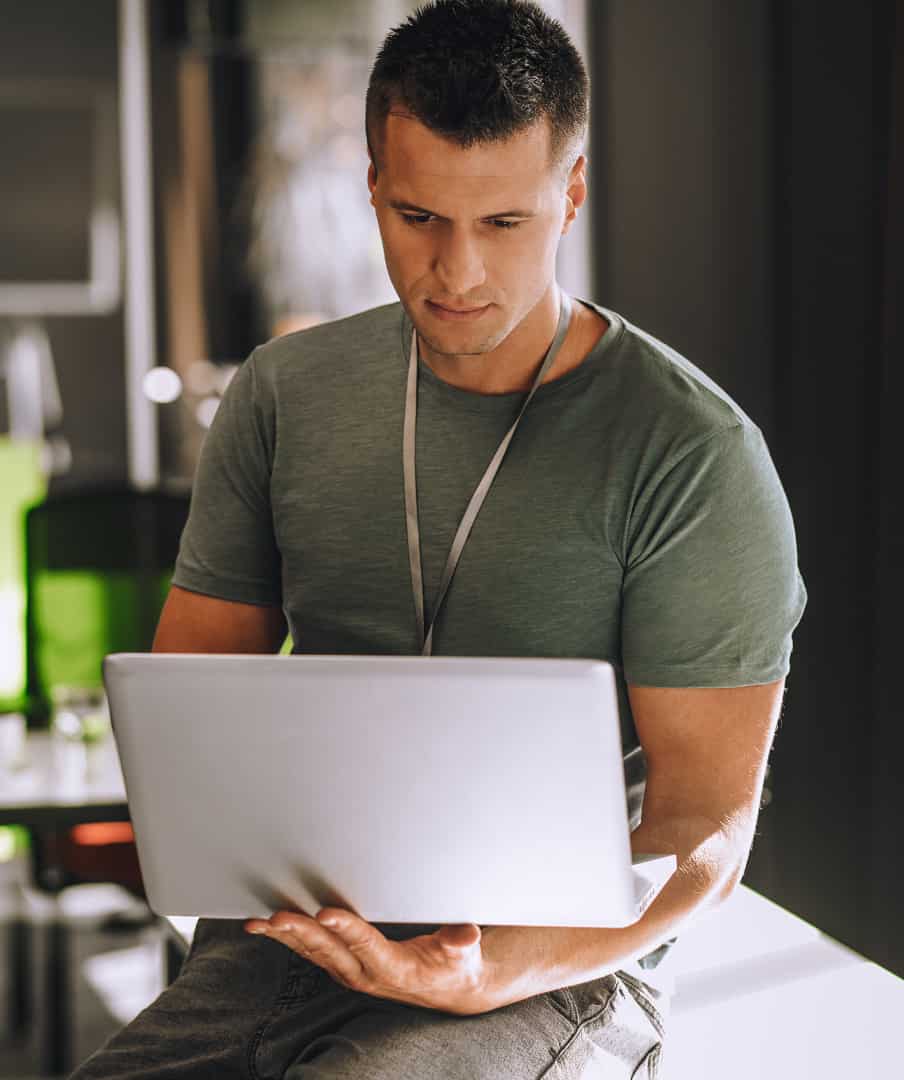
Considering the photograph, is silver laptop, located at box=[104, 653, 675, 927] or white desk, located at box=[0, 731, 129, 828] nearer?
silver laptop, located at box=[104, 653, 675, 927]

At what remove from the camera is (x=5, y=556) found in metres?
3.92

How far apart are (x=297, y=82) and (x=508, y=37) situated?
3780mm

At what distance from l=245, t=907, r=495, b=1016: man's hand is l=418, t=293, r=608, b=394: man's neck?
1.78 feet

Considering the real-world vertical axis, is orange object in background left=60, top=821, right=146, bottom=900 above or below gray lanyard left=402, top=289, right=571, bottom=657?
below

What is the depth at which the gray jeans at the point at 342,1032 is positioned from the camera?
3.93ft

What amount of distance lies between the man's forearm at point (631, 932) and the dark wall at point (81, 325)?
405 cm

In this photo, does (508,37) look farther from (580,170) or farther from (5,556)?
(5,556)

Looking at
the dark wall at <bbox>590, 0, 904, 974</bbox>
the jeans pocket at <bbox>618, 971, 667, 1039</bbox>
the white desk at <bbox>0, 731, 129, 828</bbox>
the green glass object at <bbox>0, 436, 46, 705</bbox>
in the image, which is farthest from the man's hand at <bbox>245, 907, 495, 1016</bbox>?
the green glass object at <bbox>0, 436, 46, 705</bbox>

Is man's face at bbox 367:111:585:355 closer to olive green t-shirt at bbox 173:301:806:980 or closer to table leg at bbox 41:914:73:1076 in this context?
olive green t-shirt at bbox 173:301:806:980

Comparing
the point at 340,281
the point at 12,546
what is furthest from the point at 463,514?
the point at 340,281

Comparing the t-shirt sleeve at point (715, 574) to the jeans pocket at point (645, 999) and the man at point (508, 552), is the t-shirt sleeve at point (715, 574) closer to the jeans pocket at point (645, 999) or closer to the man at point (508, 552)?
the man at point (508, 552)

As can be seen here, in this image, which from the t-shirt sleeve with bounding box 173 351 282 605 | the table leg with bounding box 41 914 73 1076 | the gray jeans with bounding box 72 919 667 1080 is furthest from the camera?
the table leg with bounding box 41 914 73 1076

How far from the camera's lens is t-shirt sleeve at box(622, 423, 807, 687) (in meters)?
1.26

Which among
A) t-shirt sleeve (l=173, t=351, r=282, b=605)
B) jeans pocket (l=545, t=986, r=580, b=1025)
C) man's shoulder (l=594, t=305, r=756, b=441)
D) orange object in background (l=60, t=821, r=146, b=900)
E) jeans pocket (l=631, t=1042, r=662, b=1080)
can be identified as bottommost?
orange object in background (l=60, t=821, r=146, b=900)
